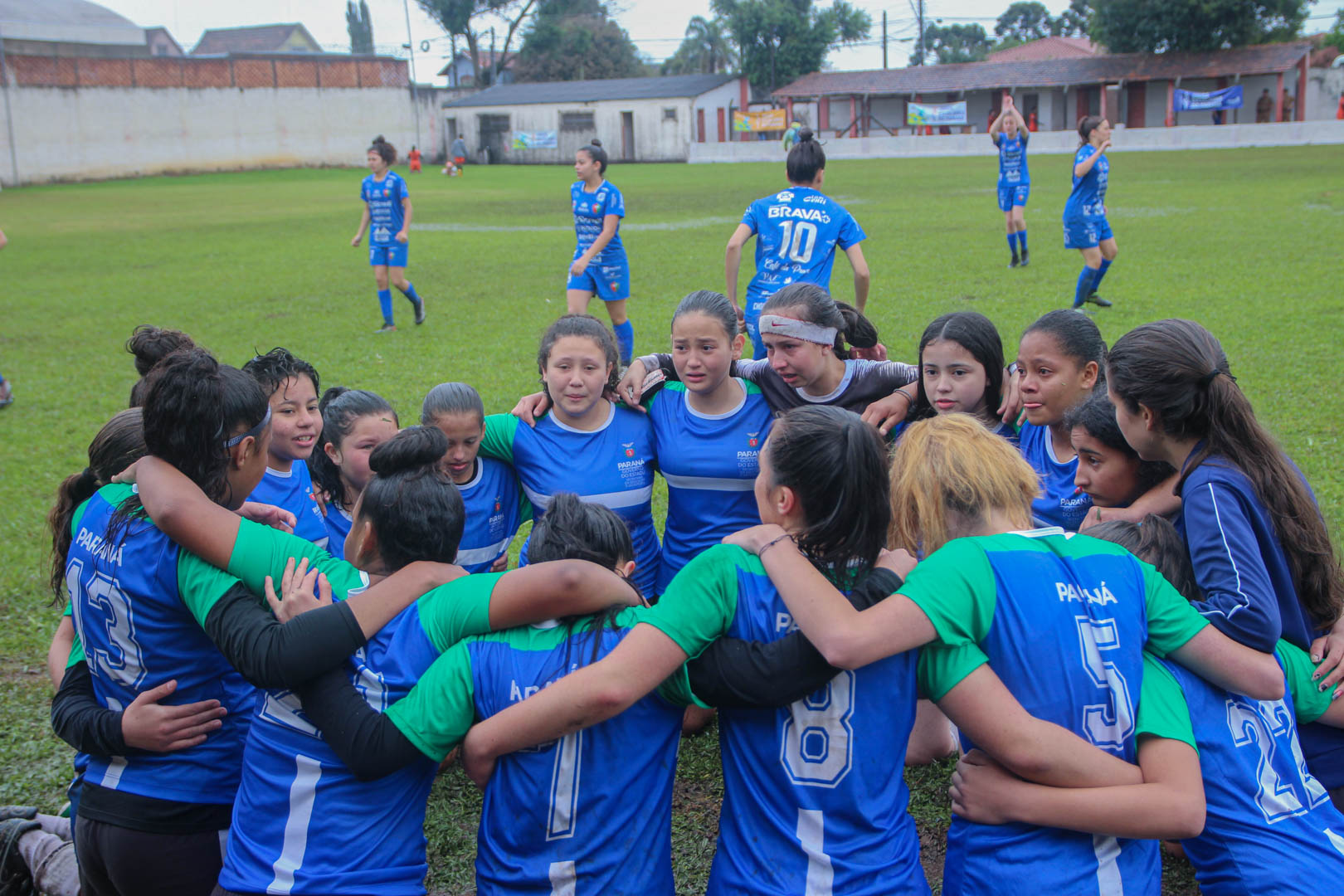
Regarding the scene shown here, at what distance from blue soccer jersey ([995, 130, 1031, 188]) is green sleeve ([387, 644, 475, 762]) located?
14.8 meters

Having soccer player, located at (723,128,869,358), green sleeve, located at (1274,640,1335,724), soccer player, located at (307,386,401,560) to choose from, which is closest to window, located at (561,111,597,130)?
soccer player, located at (723,128,869,358)

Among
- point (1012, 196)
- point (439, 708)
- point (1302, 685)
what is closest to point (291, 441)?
point (439, 708)

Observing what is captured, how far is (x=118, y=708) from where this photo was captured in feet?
8.59

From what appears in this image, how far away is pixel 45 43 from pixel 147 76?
79.9 feet

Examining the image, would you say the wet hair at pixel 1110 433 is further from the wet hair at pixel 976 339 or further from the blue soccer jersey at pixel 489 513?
the blue soccer jersey at pixel 489 513

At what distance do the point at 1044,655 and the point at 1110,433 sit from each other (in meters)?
1.28

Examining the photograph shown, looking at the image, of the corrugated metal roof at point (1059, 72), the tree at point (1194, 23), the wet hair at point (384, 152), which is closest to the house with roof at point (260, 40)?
the corrugated metal roof at point (1059, 72)

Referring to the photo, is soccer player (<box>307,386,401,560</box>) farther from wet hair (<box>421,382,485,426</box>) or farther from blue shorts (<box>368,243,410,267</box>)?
blue shorts (<box>368,243,410,267</box>)

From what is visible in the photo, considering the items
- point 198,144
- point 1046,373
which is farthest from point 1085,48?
point 1046,373

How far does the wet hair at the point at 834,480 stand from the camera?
222 centimetres

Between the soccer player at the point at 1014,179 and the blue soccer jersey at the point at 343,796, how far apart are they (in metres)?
13.7

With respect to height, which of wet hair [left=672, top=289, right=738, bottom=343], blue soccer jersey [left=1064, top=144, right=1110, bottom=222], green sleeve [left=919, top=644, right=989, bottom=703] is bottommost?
green sleeve [left=919, top=644, right=989, bottom=703]

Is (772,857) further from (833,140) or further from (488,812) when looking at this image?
(833,140)

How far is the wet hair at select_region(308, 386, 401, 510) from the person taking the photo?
3.89 metres
